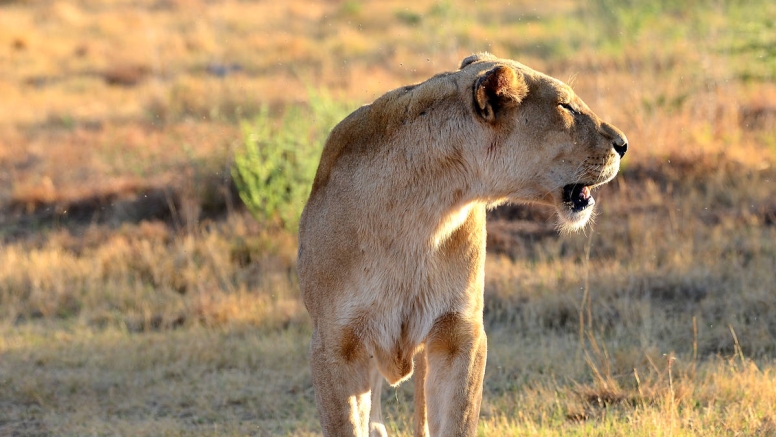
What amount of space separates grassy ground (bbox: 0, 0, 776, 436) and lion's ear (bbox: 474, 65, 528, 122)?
2016 millimetres

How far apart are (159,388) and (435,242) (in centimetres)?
322

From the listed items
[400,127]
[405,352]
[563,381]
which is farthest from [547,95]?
[563,381]

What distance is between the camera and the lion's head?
13.4 ft

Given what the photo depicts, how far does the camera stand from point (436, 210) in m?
4.16

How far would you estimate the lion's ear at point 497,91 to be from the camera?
13.1 ft

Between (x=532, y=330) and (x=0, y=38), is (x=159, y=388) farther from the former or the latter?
(x=0, y=38)

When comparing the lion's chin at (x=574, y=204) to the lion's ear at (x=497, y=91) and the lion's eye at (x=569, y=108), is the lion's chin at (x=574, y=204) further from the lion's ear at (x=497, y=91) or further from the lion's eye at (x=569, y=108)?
the lion's ear at (x=497, y=91)

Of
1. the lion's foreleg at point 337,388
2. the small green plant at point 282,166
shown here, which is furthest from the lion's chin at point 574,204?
the small green plant at point 282,166

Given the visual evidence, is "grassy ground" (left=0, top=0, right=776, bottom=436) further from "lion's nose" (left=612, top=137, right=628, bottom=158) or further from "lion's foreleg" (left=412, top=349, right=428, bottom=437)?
"lion's nose" (left=612, top=137, right=628, bottom=158)

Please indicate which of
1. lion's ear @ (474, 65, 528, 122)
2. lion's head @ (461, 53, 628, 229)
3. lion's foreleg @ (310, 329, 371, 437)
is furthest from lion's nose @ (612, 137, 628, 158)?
lion's foreleg @ (310, 329, 371, 437)

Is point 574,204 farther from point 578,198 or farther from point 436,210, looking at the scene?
point 436,210

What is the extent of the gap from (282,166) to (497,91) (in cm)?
606

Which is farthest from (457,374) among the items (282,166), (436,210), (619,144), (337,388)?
(282,166)

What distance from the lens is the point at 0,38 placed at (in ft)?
67.6
